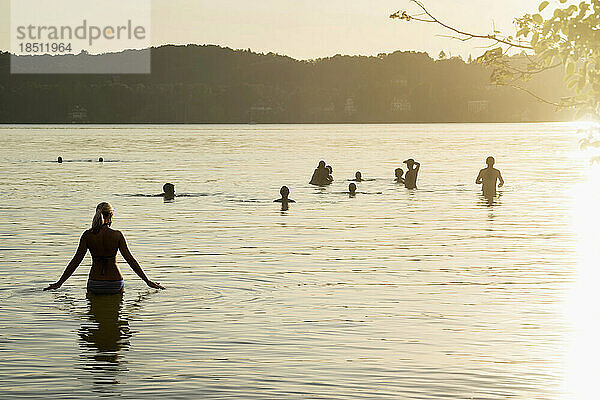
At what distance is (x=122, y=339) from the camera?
17016 mm

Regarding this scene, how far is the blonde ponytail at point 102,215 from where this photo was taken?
18.2 meters

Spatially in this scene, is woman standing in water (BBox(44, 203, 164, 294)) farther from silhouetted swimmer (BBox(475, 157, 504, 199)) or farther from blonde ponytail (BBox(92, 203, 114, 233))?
silhouetted swimmer (BBox(475, 157, 504, 199))

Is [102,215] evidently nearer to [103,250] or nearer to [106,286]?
[103,250]

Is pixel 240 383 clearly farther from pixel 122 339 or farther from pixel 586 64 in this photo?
pixel 586 64

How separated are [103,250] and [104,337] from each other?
182 centimetres

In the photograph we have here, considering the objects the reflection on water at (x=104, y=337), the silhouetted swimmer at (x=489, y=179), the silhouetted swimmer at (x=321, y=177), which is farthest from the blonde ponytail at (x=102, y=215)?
the silhouetted swimmer at (x=321, y=177)

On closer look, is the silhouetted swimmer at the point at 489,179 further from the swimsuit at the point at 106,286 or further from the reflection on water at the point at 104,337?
the swimsuit at the point at 106,286

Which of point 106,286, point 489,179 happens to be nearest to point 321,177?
point 489,179

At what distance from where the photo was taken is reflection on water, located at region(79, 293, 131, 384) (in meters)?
14.9

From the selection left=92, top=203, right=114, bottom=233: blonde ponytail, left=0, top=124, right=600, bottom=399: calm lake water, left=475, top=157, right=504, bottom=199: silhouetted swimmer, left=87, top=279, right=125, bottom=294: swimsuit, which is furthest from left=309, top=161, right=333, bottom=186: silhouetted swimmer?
left=92, top=203, right=114, bottom=233: blonde ponytail

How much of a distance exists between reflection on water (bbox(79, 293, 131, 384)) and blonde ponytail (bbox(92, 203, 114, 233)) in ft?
4.85

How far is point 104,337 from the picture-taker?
56.5 feet

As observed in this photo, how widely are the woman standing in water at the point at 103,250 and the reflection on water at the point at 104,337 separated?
0.27m

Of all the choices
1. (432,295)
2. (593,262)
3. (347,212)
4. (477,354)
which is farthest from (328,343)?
(347,212)
